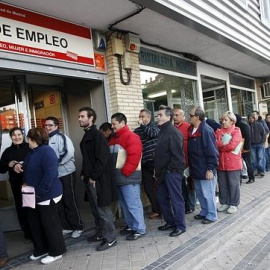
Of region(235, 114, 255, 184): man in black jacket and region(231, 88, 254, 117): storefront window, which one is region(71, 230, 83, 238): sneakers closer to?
region(235, 114, 255, 184): man in black jacket

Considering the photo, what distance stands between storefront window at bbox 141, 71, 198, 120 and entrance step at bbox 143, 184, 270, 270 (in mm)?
2935

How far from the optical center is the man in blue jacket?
469 cm

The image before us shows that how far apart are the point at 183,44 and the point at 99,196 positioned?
437 centimetres

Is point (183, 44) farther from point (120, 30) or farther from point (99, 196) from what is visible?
point (99, 196)

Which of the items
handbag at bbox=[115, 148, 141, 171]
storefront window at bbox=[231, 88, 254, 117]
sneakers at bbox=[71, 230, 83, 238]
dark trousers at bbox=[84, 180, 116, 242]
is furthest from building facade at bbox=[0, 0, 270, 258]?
storefront window at bbox=[231, 88, 254, 117]

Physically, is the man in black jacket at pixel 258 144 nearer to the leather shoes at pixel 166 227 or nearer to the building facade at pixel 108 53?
the building facade at pixel 108 53

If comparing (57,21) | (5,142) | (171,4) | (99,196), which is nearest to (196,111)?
(171,4)

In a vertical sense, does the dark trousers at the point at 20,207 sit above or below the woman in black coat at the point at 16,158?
below

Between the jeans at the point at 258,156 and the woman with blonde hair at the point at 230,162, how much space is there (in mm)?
3519

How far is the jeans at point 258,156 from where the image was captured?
854cm

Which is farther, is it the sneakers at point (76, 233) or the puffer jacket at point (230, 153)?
the puffer jacket at point (230, 153)

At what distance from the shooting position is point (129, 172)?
4164mm

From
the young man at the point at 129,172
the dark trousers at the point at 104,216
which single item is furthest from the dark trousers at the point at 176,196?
the dark trousers at the point at 104,216

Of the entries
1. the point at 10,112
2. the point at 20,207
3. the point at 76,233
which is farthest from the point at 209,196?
the point at 10,112
